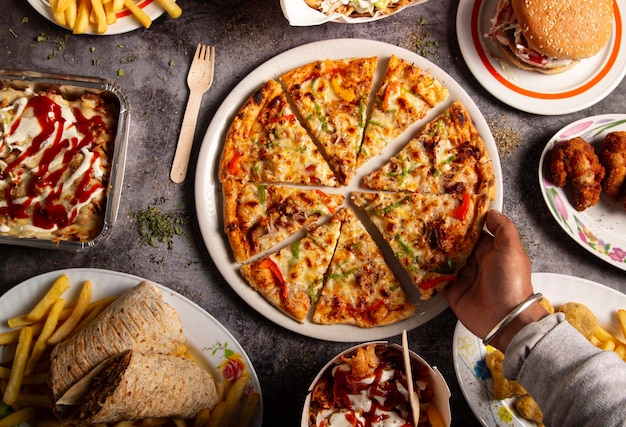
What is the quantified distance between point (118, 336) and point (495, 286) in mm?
2721

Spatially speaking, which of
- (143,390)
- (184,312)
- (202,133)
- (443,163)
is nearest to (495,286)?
(443,163)

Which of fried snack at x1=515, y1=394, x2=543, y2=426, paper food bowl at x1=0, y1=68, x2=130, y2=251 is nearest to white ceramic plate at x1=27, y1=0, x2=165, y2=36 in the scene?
paper food bowl at x1=0, y1=68, x2=130, y2=251

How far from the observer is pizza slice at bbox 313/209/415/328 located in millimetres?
4418

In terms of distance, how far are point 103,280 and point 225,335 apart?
3.49ft

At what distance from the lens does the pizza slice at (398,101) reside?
4.61m

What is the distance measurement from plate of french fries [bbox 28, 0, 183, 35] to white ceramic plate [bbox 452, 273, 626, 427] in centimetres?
359

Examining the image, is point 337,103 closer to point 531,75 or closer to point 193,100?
point 193,100

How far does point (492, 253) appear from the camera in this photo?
4145 millimetres

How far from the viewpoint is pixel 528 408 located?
14.3 feet

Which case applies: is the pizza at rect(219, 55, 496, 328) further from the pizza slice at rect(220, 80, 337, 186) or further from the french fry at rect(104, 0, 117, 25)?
the french fry at rect(104, 0, 117, 25)

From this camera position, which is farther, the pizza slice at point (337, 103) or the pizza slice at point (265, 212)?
the pizza slice at point (337, 103)

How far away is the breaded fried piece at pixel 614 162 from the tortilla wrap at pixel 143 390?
12.2 feet

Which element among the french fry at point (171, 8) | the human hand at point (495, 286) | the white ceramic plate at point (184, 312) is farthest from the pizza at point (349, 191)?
the french fry at point (171, 8)

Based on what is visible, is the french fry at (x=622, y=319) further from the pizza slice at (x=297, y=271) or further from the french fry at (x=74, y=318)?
the french fry at (x=74, y=318)
